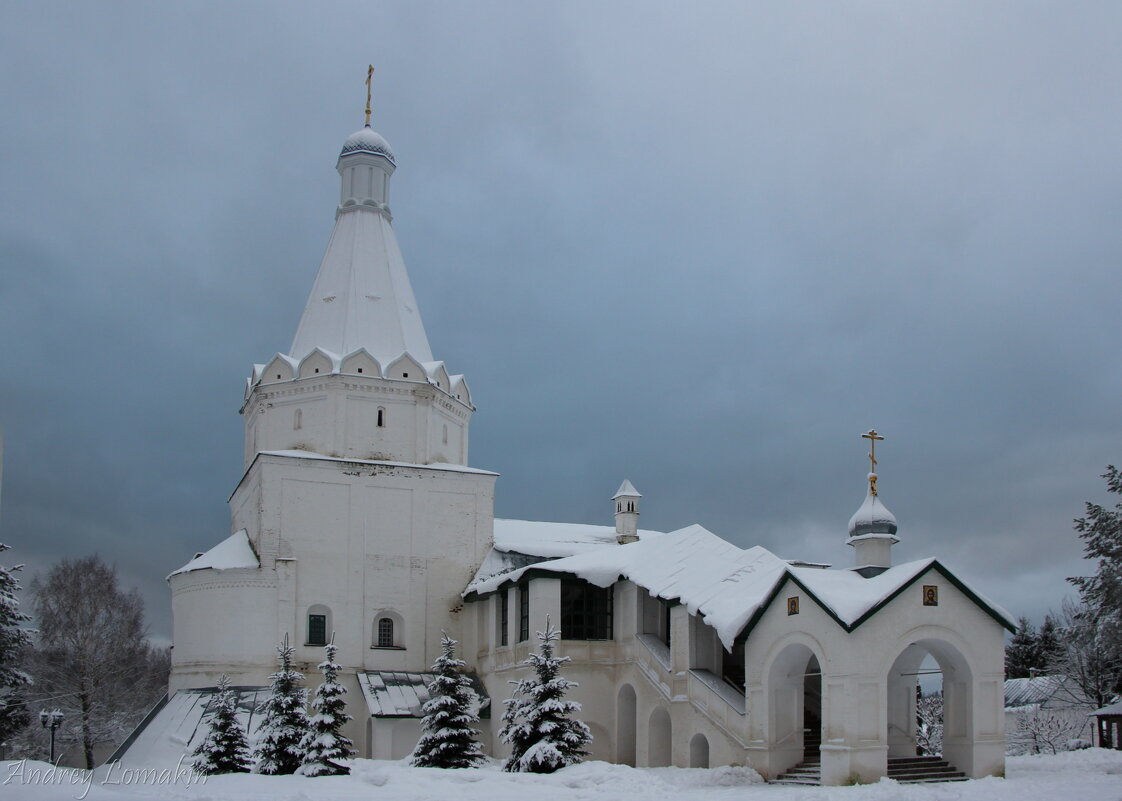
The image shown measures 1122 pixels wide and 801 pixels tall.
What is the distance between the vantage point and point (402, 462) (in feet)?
113

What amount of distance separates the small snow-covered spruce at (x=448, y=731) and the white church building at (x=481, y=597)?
4.26 m

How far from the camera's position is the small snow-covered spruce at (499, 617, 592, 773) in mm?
21828

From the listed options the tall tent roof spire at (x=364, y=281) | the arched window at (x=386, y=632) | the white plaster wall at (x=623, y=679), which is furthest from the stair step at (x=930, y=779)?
the tall tent roof spire at (x=364, y=281)

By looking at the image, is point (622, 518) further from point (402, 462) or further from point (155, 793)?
point (155, 793)

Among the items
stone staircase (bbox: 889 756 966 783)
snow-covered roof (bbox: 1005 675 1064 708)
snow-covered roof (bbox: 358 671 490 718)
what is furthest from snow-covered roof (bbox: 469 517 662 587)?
snow-covered roof (bbox: 1005 675 1064 708)

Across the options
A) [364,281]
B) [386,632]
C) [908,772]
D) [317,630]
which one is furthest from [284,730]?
[364,281]

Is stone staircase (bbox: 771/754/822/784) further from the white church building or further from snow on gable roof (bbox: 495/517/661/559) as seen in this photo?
snow on gable roof (bbox: 495/517/661/559)

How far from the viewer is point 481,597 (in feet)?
109

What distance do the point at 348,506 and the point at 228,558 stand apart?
3.79 metres

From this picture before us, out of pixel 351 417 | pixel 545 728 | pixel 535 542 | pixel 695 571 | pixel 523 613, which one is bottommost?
pixel 545 728

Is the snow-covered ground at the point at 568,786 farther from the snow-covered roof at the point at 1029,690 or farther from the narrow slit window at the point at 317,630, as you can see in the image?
the snow-covered roof at the point at 1029,690

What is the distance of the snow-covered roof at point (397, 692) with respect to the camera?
30.1 meters

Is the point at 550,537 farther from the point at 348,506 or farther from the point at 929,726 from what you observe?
the point at 929,726

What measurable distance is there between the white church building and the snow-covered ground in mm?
1912
